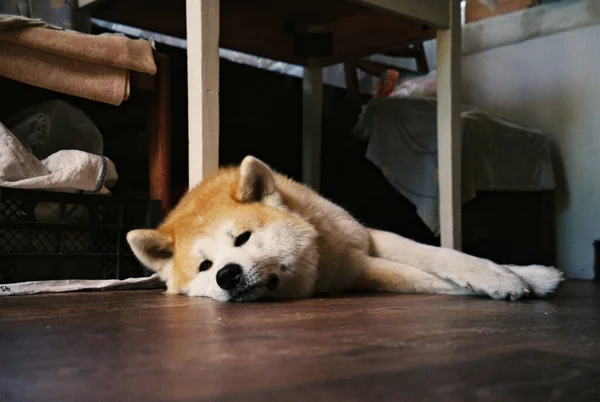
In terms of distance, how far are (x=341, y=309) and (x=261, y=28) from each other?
1707 mm

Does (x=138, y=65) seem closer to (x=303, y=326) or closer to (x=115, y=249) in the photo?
(x=115, y=249)

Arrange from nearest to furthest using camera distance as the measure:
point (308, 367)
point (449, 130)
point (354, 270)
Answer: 1. point (308, 367)
2. point (354, 270)
3. point (449, 130)

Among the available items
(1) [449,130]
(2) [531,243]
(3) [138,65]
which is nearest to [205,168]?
(3) [138,65]

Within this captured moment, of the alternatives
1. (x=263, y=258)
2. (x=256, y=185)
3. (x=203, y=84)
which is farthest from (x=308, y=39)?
(x=263, y=258)

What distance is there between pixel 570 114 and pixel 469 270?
2.15 meters

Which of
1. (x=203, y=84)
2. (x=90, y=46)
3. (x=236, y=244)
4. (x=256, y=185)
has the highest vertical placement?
(x=90, y=46)

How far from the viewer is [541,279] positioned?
1276 millimetres

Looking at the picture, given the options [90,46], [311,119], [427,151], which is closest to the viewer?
[90,46]

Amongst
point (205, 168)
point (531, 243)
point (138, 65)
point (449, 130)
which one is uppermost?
point (138, 65)

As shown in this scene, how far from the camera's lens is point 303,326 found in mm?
773

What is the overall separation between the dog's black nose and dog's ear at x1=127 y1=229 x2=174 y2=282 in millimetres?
274

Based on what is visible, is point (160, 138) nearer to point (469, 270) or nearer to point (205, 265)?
point (205, 265)

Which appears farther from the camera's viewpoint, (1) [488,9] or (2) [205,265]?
(1) [488,9]

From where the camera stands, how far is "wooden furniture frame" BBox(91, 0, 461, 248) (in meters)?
1.48
